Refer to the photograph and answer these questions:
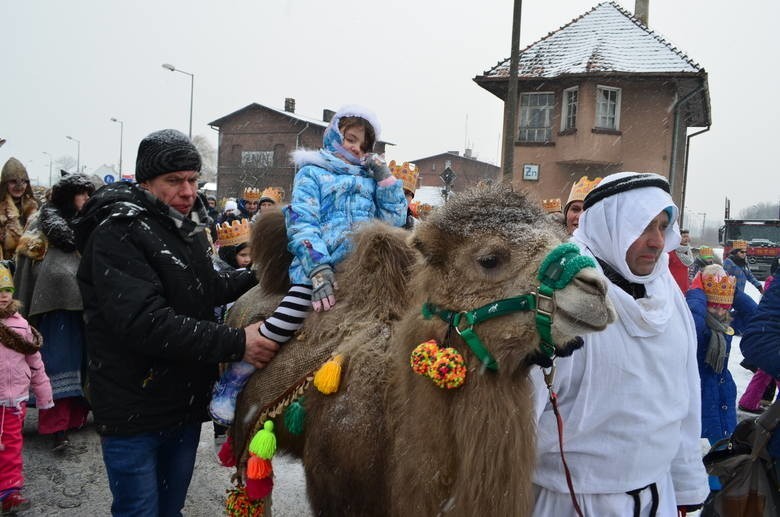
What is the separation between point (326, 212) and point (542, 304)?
63.8 inches

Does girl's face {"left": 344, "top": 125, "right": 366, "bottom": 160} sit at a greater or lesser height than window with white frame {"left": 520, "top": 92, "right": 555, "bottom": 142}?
lesser

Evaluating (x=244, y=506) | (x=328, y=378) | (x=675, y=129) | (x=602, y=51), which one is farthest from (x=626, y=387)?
(x=602, y=51)

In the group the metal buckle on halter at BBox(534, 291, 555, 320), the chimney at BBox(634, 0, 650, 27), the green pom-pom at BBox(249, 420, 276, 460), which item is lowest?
the green pom-pom at BBox(249, 420, 276, 460)

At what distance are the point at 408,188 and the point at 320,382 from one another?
3.85 m

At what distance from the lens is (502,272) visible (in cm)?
192

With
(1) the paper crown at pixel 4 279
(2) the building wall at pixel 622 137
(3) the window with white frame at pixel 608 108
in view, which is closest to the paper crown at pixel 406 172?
(1) the paper crown at pixel 4 279

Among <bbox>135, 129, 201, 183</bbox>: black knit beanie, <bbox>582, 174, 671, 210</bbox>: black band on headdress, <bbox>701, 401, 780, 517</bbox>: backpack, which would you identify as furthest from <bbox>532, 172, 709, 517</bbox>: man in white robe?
<bbox>135, 129, 201, 183</bbox>: black knit beanie

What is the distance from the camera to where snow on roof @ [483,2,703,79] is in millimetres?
19141

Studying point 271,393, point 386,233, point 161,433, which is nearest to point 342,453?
point 271,393

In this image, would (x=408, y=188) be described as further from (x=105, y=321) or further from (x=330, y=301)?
(x=105, y=321)

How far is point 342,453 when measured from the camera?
2.37 m

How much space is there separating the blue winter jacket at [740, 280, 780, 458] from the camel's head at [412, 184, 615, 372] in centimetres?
149

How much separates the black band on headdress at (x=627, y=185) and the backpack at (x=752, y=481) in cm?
139

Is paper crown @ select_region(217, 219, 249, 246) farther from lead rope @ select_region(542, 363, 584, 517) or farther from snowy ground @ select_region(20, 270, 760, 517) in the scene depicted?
lead rope @ select_region(542, 363, 584, 517)
